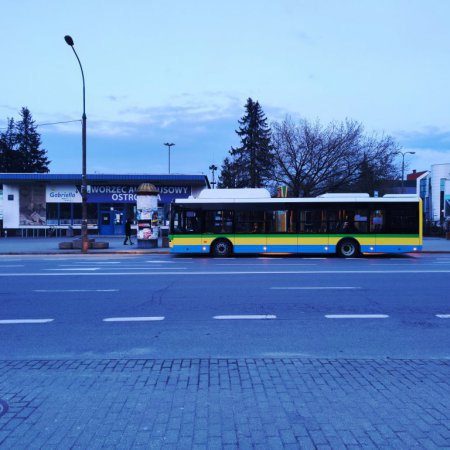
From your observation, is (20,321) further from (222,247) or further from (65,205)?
(65,205)

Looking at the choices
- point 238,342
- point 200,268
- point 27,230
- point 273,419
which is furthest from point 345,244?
point 27,230

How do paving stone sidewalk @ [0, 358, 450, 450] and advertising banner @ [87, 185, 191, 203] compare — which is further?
advertising banner @ [87, 185, 191, 203]

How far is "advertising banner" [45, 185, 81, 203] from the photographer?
36156mm

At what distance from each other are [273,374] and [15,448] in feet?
8.21

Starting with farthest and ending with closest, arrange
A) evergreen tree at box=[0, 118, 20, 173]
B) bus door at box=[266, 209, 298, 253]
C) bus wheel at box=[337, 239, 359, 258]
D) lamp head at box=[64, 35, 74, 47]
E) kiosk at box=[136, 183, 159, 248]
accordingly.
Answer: evergreen tree at box=[0, 118, 20, 173] < kiosk at box=[136, 183, 159, 248] < lamp head at box=[64, 35, 74, 47] < bus wheel at box=[337, 239, 359, 258] < bus door at box=[266, 209, 298, 253]

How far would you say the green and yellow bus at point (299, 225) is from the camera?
18562 mm

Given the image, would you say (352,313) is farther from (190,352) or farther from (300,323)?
(190,352)

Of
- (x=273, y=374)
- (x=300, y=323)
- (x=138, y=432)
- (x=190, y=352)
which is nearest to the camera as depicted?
(x=138, y=432)

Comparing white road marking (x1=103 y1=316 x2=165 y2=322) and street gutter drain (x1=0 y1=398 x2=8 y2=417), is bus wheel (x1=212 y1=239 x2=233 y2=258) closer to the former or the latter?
white road marking (x1=103 y1=316 x2=165 y2=322)

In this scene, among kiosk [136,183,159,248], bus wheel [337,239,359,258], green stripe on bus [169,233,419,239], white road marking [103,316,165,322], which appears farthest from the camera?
kiosk [136,183,159,248]

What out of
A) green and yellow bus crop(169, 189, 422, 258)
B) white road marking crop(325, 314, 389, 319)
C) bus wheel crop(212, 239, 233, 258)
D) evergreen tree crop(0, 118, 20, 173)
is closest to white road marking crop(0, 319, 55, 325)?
white road marking crop(325, 314, 389, 319)

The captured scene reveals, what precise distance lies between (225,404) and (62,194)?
1391 inches

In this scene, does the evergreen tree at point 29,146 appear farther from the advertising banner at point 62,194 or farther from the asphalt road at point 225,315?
the asphalt road at point 225,315

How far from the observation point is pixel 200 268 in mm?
14812
